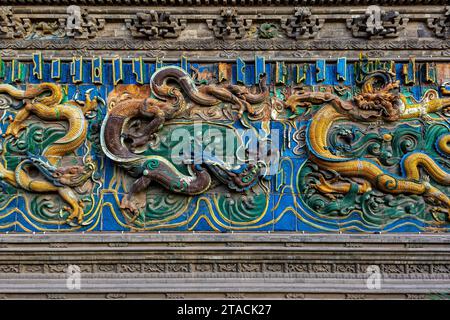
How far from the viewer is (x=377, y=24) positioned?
11273mm

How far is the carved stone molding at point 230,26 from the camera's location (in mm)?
11273

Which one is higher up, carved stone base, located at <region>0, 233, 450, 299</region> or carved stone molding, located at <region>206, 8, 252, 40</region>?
carved stone molding, located at <region>206, 8, 252, 40</region>

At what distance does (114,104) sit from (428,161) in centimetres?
467

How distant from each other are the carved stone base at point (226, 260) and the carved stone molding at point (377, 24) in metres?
3.12

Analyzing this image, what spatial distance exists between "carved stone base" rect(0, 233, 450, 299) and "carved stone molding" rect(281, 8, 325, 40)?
3.11 meters

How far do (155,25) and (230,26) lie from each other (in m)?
1.14

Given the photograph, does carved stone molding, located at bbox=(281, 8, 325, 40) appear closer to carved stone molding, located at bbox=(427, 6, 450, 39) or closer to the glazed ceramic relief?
the glazed ceramic relief

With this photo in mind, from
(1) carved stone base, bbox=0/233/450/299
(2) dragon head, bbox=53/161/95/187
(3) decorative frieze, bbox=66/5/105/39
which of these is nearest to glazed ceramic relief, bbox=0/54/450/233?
(2) dragon head, bbox=53/161/95/187

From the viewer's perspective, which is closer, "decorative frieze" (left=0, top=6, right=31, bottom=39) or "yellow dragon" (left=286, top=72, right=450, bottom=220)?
"yellow dragon" (left=286, top=72, right=450, bottom=220)

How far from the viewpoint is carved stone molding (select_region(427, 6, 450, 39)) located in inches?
446

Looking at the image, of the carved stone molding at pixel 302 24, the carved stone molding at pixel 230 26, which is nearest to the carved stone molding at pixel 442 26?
the carved stone molding at pixel 302 24

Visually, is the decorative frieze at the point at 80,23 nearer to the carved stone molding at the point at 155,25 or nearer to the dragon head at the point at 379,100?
the carved stone molding at the point at 155,25
